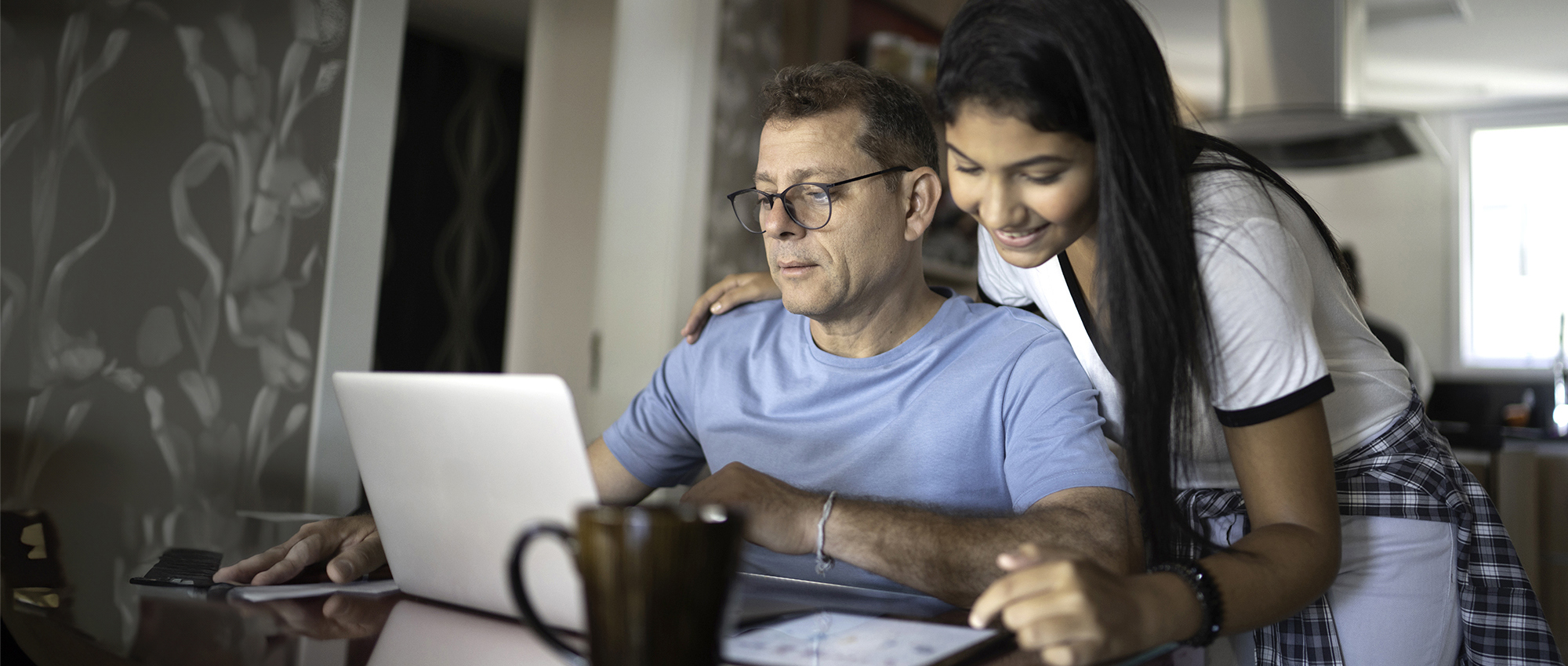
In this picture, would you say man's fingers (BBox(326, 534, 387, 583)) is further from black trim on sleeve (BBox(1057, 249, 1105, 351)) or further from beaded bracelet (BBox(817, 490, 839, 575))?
black trim on sleeve (BBox(1057, 249, 1105, 351))

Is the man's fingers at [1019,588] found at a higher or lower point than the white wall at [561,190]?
lower

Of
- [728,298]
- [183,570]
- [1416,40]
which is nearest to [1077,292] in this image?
[728,298]

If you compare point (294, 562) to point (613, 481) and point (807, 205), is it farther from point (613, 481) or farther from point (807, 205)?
point (807, 205)

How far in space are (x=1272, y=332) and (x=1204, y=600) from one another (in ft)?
0.84

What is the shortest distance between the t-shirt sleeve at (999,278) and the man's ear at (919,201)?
0.08 meters

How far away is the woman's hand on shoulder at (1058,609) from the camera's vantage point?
60 cm

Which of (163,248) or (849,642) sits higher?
(163,248)

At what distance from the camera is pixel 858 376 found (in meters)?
1.29

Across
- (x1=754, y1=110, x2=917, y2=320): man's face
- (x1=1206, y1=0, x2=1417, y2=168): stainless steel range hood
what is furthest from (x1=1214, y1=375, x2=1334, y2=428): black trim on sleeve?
(x1=1206, y1=0, x2=1417, y2=168): stainless steel range hood

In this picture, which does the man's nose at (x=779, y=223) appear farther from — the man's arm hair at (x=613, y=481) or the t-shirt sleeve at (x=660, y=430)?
the man's arm hair at (x=613, y=481)

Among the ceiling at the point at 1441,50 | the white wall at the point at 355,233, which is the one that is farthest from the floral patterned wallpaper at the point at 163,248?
the ceiling at the point at 1441,50

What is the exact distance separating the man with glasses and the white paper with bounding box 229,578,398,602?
58 millimetres

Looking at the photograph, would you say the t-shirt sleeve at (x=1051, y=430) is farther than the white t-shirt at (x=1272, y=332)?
Yes

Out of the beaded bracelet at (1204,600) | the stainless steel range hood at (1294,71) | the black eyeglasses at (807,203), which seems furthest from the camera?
the stainless steel range hood at (1294,71)
